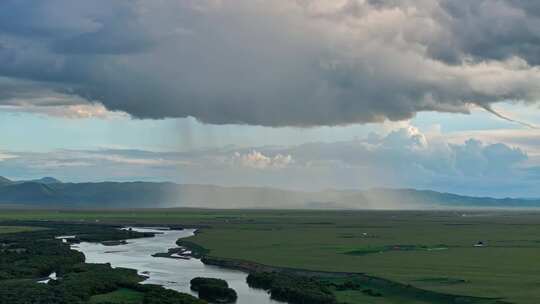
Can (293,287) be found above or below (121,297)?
above

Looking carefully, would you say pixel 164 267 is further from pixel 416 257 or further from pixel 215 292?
pixel 416 257

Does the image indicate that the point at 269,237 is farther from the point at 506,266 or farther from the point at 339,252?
the point at 506,266

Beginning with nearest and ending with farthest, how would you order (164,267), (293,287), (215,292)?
1. (215,292)
2. (293,287)
3. (164,267)

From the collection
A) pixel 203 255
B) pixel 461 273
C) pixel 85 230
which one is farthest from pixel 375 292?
pixel 85 230

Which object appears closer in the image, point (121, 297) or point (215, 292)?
point (121, 297)

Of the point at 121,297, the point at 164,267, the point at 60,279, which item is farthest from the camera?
the point at 164,267

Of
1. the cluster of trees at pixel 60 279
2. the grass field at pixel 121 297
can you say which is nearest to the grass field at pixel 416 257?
the cluster of trees at pixel 60 279

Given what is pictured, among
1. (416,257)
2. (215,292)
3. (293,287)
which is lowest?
(215,292)

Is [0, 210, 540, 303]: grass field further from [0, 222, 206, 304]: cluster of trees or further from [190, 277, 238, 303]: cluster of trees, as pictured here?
[0, 222, 206, 304]: cluster of trees

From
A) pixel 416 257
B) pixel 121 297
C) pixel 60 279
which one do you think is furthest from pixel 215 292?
pixel 416 257
